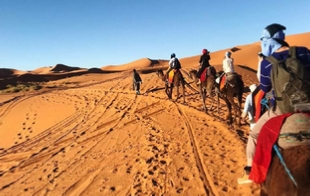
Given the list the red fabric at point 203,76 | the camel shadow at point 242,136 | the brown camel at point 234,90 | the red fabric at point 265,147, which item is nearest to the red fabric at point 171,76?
the red fabric at point 203,76

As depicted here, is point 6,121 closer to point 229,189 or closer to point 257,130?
point 229,189

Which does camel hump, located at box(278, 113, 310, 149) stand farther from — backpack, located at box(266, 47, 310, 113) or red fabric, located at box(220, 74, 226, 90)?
red fabric, located at box(220, 74, 226, 90)

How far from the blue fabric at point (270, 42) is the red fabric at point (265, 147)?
0.79 m

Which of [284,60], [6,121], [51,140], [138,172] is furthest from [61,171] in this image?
[6,121]

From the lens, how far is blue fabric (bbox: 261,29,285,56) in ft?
10.9

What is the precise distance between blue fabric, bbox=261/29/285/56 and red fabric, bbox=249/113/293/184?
0.79 metres

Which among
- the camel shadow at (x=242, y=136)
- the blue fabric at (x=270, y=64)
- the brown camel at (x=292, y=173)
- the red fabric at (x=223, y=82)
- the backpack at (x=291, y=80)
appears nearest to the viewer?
the brown camel at (x=292, y=173)

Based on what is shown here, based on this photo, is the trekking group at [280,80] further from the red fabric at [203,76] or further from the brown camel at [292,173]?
the red fabric at [203,76]

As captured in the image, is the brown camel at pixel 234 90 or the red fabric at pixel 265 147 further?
the brown camel at pixel 234 90

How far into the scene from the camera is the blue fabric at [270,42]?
331cm

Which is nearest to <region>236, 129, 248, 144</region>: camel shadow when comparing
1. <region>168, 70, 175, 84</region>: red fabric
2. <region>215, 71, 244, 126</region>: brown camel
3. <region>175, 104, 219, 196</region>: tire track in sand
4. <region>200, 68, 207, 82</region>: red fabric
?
<region>215, 71, 244, 126</region>: brown camel

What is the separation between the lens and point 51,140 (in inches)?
470

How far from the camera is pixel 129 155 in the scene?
8391mm

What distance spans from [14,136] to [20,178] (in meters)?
6.92
